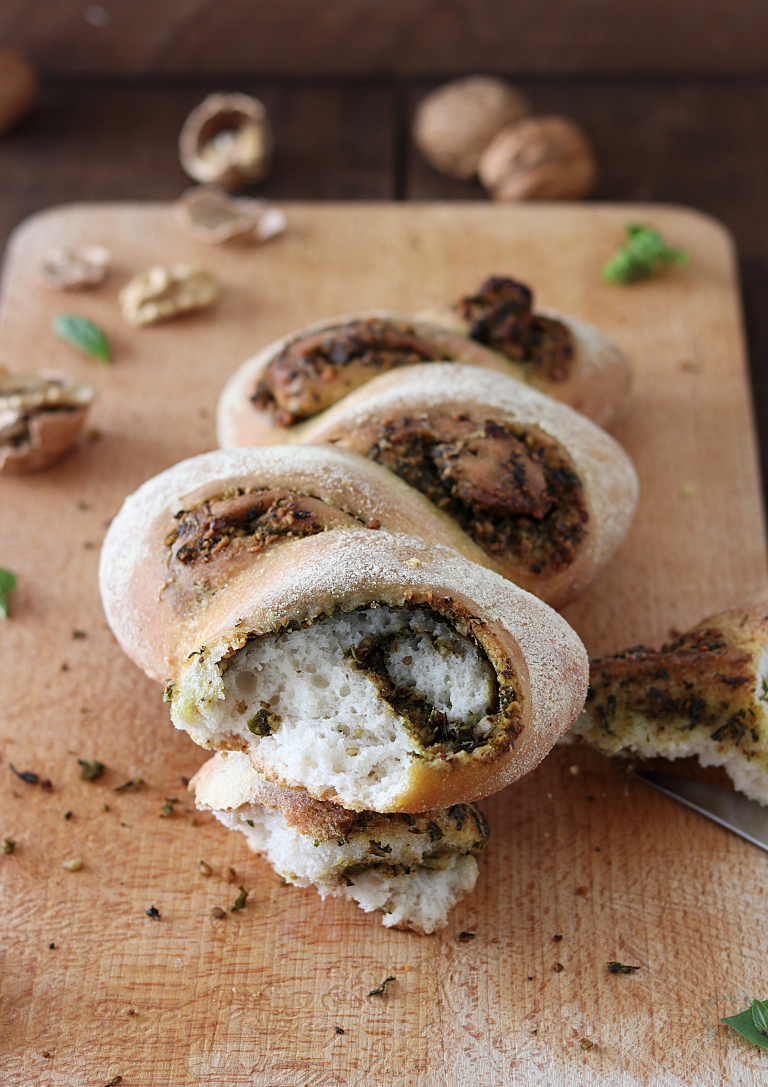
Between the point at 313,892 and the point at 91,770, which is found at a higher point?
the point at 91,770

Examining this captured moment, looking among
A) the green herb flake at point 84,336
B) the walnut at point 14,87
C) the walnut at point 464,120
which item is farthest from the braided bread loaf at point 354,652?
the walnut at point 14,87

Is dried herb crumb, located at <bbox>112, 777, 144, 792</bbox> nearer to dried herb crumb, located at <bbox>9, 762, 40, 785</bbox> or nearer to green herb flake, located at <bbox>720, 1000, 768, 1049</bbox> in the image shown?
dried herb crumb, located at <bbox>9, 762, 40, 785</bbox>

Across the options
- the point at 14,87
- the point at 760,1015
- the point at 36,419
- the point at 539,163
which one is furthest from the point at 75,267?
the point at 760,1015

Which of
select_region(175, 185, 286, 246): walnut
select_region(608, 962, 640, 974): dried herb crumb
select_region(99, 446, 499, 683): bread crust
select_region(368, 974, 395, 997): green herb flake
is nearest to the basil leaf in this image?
select_region(608, 962, 640, 974): dried herb crumb

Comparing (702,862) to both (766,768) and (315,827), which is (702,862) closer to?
(766,768)

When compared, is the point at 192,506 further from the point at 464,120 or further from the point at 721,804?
the point at 464,120

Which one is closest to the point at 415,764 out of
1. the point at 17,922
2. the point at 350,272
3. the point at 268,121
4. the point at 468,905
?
the point at 468,905
